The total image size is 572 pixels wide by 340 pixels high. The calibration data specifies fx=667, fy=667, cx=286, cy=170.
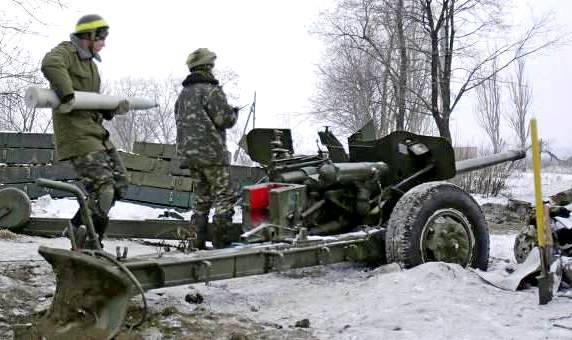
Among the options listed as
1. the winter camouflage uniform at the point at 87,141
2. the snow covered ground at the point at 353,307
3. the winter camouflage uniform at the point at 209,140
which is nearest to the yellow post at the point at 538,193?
the snow covered ground at the point at 353,307

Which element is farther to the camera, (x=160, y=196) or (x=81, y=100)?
(x=160, y=196)

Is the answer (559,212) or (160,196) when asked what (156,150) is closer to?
(160,196)

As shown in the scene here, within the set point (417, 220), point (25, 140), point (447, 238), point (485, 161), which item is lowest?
point (447, 238)

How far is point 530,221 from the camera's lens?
5457 millimetres

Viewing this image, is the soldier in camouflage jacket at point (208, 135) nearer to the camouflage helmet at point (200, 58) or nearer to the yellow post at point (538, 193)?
the camouflage helmet at point (200, 58)

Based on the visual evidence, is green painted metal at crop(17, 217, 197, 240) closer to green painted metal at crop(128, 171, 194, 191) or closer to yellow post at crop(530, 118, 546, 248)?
yellow post at crop(530, 118, 546, 248)

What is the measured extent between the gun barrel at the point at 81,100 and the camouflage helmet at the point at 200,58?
2.51ft

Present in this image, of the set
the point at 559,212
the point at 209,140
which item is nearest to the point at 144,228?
the point at 209,140

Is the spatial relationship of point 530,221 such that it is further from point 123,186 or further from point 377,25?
point 377,25

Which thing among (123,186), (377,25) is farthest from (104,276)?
(377,25)

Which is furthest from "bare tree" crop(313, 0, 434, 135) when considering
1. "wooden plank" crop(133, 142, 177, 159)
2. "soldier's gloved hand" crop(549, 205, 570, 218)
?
"soldier's gloved hand" crop(549, 205, 570, 218)

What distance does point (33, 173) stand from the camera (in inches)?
487

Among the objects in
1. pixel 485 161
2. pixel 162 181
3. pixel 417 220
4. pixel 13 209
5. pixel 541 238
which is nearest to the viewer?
pixel 541 238

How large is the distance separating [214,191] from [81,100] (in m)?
1.63
